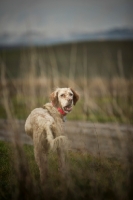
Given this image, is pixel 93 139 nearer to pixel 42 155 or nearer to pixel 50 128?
pixel 42 155

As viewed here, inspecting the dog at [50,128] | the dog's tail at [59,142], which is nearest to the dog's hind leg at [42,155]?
the dog at [50,128]

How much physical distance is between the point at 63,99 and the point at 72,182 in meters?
1.18

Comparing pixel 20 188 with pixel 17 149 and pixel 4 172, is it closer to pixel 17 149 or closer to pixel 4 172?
pixel 17 149

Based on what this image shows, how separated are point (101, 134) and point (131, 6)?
2797mm

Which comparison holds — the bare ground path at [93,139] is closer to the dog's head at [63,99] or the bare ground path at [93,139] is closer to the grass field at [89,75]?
the dog's head at [63,99]

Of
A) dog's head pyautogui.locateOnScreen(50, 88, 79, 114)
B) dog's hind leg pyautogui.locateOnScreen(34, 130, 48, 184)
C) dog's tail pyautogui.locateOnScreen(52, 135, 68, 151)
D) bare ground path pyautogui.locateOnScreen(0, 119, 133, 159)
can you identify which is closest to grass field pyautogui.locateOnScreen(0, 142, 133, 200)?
dog's hind leg pyautogui.locateOnScreen(34, 130, 48, 184)

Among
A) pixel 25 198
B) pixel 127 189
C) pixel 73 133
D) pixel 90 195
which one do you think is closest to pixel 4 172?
pixel 25 198

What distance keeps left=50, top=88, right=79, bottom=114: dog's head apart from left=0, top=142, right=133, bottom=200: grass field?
0.73 m

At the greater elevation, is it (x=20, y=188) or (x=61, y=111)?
(x=61, y=111)

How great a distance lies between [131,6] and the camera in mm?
6457

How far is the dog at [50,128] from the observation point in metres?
3.27

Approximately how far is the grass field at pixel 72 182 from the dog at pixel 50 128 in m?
0.16

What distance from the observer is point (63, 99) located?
3.92 m

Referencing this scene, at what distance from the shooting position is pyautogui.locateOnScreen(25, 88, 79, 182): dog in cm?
327
